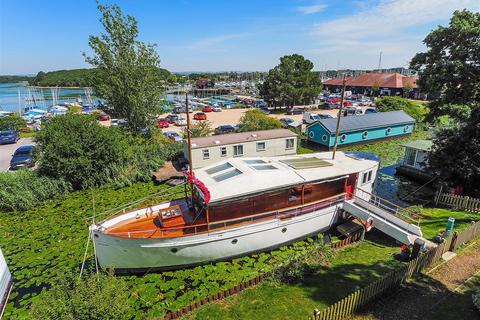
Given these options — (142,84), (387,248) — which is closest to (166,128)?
(142,84)

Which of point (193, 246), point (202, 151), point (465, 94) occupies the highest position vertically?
point (465, 94)

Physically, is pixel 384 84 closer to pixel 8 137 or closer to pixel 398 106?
pixel 398 106

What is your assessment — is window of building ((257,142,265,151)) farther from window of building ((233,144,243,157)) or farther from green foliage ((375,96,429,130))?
green foliage ((375,96,429,130))

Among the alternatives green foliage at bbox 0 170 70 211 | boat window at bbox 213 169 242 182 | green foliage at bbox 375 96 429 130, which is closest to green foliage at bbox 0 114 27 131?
green foliage at bbox 0 170 70 211

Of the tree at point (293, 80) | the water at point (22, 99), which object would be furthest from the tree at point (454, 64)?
the water at point (22, 99)

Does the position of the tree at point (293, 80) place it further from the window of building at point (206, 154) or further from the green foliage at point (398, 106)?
the window of building at point (206, 154)

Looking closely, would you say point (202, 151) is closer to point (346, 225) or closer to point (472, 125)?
point (346, 225)
